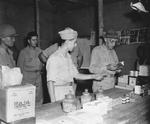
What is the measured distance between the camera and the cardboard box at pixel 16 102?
166 centimetres

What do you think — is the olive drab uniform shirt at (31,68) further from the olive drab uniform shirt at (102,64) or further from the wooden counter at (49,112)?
the wooden counter at (49,112)

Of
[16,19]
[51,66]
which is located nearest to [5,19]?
[16,19]

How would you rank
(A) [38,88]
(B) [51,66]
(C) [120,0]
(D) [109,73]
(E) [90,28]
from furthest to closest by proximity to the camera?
(E) [90,28], (C) [120,0], (A) [38,88], (D) [109,73], (B) [51,66]

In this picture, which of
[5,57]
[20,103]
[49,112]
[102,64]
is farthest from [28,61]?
[20,103]

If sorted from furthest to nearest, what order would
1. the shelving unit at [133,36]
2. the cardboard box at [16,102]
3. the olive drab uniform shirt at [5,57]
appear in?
the shelving unit at [133,36], the olive drab uniform shirt at [5,57], the cardboard box at [16,102]

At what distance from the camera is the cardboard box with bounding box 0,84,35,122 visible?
5.46ft

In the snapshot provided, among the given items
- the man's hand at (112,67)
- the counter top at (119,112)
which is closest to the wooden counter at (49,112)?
the counter top at (119,112)

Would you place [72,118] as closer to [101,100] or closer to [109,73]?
[101,100]

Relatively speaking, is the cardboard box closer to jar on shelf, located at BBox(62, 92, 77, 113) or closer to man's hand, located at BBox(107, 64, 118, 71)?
jar on shelf, located at BBox(62, 92, 77, 113)

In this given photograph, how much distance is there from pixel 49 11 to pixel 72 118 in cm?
593

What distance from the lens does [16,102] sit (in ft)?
5.54

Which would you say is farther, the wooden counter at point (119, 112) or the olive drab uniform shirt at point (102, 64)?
the olive drab uniform shirt at point (102, 64)

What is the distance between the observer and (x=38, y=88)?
470 cm

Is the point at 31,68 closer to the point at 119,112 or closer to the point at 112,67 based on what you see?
the point at 112,67
